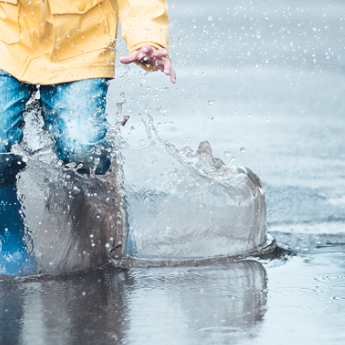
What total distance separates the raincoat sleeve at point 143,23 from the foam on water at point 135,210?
390mm

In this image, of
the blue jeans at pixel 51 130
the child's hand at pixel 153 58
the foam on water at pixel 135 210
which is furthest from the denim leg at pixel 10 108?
the child's hand at pixel 153 58

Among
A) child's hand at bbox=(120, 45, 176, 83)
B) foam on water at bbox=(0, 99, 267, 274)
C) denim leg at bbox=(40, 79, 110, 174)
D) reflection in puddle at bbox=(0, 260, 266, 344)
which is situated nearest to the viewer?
reflection in puddle at bbox=(0, 260, 266, 344)

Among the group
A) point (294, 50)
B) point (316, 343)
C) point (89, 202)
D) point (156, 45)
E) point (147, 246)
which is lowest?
point (316, 343)

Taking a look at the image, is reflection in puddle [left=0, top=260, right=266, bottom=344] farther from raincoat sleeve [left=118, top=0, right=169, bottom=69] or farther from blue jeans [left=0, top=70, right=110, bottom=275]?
raincoat sleeve [left=118, top=0, right=169, bottom=69]

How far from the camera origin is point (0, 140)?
235 cm

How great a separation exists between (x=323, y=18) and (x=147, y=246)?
5.26m

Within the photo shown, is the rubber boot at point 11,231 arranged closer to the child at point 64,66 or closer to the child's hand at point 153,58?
the child at point 64,66

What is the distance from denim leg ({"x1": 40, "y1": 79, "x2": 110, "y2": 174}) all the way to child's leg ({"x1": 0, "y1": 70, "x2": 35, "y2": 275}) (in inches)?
4.1

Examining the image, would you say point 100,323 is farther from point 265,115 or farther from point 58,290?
point 265,115

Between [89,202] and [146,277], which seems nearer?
[146,277]

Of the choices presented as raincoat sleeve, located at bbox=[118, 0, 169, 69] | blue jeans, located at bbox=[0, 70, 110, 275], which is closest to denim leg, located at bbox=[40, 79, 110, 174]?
blue jeans, located at bbox=[0, 70, 110, 275]

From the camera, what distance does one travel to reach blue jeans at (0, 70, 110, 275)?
7.75 ft

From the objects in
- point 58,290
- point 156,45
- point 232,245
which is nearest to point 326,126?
point 232,245

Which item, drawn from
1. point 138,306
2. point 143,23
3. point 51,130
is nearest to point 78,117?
point 51,130
